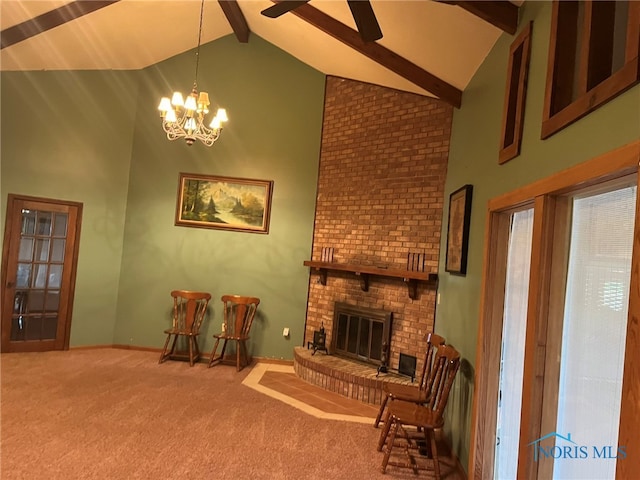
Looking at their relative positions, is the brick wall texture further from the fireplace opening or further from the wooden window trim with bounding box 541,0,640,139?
the wooden window trim with bounding box 541,0,640,139

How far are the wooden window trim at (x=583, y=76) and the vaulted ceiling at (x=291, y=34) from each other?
2.22 ft

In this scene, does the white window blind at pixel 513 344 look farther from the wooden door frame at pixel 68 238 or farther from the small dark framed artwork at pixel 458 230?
the wooden door frame at pixel 68 238

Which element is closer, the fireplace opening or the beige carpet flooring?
the beige carpet flooring

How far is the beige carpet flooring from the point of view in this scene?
2.73m

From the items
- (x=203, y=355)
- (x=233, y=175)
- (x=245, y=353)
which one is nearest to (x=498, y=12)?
(x=233, y=175)

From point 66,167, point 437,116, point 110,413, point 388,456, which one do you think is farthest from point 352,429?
point 66,167

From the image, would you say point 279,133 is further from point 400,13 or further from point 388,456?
point 388,456

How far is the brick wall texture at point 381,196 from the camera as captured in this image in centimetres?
444

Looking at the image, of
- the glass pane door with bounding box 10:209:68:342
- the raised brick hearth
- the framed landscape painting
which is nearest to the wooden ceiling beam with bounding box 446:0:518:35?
the raised brick hearth

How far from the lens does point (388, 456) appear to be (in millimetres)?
2834

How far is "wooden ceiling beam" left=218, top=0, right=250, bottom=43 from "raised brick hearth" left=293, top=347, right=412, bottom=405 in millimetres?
4092

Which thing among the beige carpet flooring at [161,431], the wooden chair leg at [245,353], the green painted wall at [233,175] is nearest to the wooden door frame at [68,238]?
the green painted wall at [233,175]

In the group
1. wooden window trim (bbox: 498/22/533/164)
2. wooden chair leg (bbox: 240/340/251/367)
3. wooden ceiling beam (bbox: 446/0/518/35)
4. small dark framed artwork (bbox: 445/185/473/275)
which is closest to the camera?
wooden window trim (bbox: 498/22/533/164)

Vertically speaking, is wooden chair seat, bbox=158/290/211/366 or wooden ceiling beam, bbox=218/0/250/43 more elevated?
wooden ceiling beam, bbox=218/0/250/43
